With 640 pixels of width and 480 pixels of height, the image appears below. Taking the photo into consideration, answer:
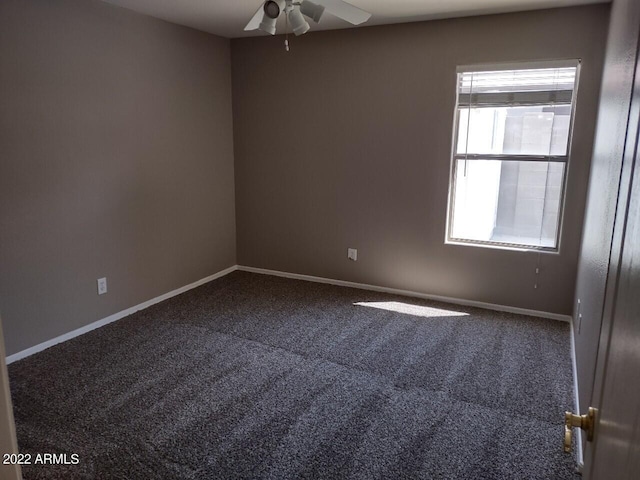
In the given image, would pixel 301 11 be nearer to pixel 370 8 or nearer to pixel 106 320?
pixel 370 8

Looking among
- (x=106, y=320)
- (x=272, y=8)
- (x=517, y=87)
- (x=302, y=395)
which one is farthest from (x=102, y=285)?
(x=517, y=87)

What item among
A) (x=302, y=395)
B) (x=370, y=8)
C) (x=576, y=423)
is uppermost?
(x=370, y=8)

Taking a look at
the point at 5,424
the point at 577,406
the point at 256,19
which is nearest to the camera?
the point at 5,424

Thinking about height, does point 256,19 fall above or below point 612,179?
above

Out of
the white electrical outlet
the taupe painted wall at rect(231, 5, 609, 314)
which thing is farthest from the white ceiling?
the white electrical outlet

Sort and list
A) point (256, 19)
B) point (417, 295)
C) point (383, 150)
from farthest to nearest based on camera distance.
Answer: point (417, 295) < point (383, 150) < point (256, 19)

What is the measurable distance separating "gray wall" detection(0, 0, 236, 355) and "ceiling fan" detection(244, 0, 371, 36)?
4.66ft

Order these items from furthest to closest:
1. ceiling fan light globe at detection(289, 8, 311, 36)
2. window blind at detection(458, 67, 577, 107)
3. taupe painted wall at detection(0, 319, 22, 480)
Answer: window blind at detection(458, 67, 577, 107)
ceiling fan light globe at detection(289, 8, 311, 36)
taupe painted wall at detection(0, 319, 22, 480)

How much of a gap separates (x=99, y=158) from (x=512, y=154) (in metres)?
3.28

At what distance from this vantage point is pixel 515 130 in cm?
380

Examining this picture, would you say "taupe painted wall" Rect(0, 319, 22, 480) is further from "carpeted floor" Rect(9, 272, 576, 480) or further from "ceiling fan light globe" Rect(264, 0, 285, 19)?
"ceiling fan light globe" Rect(264, 0, 285, 19)

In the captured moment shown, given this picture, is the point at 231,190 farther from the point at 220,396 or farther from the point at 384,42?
the point at 220,396

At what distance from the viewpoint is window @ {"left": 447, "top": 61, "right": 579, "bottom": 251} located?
3643 mm

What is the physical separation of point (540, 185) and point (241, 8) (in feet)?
9.00
